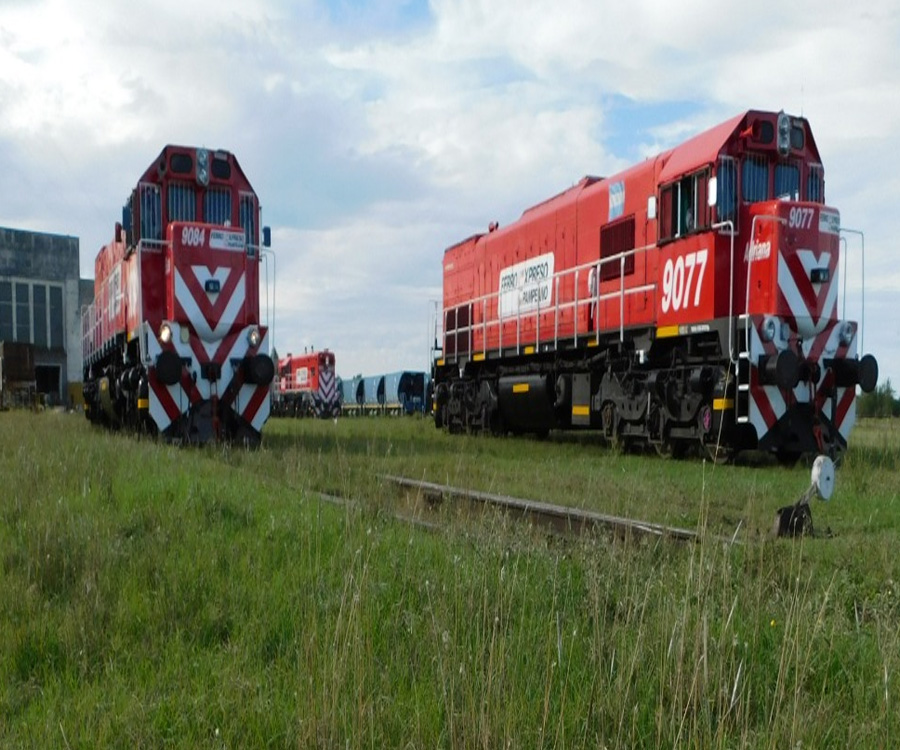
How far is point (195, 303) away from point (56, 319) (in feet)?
147

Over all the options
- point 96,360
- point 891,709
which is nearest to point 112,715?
point 891,709

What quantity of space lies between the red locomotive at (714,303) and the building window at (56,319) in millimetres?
44564

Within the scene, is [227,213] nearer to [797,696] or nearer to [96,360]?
[96,360]

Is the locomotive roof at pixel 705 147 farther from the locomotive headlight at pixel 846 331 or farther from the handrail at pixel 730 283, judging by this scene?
the locomotive headlight at pixel 846 331

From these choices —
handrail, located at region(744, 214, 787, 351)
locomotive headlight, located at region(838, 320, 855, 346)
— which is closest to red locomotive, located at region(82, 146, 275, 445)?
handrail, located at region(744, 214, 787, 351)

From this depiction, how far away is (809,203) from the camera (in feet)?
34.9

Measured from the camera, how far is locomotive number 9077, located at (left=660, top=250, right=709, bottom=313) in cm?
1086

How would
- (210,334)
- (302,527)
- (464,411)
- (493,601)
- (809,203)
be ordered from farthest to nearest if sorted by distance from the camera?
1. (464,411)
2. (210,334)
3. (809,203)
4. (302,527)
5. (493,601)

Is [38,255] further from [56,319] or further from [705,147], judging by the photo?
[705,147]

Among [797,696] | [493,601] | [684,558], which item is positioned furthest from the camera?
[684,558]

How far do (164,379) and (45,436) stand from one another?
5.17 ft

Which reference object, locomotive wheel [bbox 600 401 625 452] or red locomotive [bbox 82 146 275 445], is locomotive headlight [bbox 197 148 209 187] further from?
locomotive wheel [bbox 600 401 625 452]

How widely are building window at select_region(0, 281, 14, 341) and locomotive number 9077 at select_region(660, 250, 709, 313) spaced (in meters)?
47.1

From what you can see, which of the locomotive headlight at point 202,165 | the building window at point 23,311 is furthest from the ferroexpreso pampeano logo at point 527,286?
the building window at point 23,311
